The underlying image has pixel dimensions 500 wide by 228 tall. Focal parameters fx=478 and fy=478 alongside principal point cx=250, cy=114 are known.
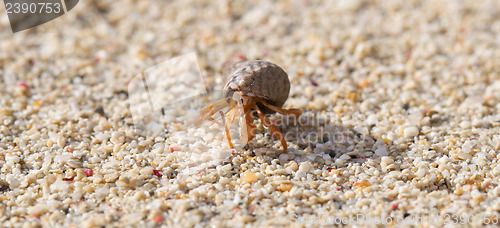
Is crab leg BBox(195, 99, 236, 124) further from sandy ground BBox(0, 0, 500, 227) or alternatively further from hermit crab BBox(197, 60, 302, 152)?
sandy ground BBox(0, 0, 500, 227)

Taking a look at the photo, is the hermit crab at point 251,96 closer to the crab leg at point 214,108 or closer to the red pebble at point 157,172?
the crab leg at point 214,108

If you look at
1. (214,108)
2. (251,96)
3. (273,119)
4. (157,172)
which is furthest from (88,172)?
(273,119)

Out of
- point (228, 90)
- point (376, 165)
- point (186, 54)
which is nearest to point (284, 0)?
point (186, 54)

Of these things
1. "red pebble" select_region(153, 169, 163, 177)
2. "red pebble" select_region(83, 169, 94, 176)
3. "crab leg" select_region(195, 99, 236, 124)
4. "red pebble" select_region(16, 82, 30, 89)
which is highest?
"red pebble" select_region(16, 82, 30, 89)

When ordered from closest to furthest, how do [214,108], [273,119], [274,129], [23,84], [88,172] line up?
[88,172], [274,129], [214,108], [273,119], [23,84]

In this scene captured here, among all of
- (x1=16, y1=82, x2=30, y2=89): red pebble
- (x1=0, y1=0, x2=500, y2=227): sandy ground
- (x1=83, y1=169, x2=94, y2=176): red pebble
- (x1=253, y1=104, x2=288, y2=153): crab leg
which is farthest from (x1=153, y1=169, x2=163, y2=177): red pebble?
(x1=16, y1=82, x2=30, y2=89): red pebble

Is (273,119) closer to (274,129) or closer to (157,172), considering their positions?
(274,129)

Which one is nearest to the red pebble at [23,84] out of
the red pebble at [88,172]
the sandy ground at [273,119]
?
the sandy ground at [273,119]
